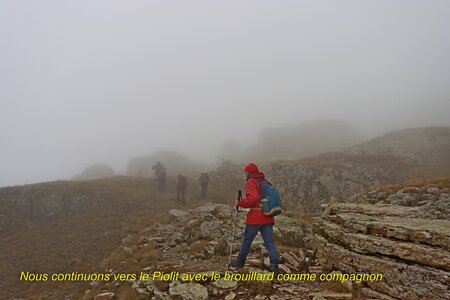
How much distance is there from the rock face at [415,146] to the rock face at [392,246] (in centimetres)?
4078

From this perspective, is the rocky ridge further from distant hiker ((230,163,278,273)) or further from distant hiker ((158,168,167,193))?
distant hiker ((158,168,167,193))

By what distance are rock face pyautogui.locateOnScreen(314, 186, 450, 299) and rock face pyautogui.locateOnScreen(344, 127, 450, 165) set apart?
40778 millimetres

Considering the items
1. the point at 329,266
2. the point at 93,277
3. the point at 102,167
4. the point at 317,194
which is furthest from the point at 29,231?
the point at 102,167

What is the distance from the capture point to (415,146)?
50.2m

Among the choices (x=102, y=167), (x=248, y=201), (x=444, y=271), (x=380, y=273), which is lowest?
(x=102, y=167)

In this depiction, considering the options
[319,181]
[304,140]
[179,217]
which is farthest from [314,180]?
[304,140]

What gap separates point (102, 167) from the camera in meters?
77.9

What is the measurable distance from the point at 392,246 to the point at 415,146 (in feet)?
165

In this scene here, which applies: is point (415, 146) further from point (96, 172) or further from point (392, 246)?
point (96, 172)

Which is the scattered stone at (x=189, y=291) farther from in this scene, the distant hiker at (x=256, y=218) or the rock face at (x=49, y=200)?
the rock face at (x=49, y=200)

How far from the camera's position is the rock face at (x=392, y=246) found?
285 inches

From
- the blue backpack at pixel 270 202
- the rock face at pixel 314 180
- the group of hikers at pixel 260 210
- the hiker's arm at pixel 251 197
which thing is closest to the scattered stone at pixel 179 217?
the group of hikers at pixel 260 210

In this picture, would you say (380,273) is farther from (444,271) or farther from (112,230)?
(112,230)

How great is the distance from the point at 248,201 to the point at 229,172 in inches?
1417
